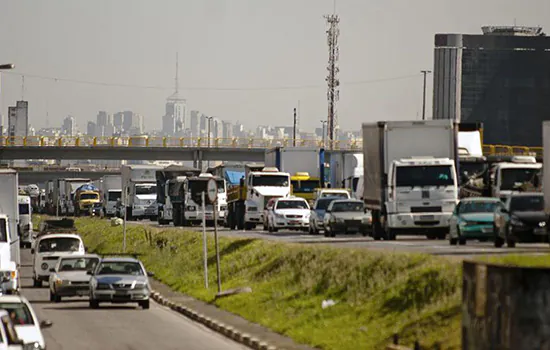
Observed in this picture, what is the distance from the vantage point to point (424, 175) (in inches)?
1753

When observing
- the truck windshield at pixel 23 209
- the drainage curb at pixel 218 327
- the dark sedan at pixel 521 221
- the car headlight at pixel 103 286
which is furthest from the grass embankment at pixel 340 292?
the truck windshield at pixel 23 209

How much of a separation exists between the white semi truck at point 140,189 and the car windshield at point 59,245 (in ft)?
134

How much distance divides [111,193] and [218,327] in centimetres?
8677

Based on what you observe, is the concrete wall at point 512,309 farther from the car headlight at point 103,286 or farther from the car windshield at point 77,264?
the car windshield at point 77,264

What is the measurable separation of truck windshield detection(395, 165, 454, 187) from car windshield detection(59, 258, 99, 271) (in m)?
9.77

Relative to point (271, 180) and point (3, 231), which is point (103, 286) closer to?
point (3, 231)

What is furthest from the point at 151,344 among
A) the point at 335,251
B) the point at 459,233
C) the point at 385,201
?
the point at 385,201

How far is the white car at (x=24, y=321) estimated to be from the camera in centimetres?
2056

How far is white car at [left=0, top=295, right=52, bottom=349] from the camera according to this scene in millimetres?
20562

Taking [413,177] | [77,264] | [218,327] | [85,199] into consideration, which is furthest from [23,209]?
[85,199]

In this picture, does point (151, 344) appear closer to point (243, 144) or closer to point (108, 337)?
point (108, 337)

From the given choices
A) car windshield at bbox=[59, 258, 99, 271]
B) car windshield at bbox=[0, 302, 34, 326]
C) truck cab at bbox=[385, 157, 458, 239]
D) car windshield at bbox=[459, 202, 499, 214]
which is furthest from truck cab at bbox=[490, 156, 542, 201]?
car windshield at bbox=[0, 302, 34, 326]

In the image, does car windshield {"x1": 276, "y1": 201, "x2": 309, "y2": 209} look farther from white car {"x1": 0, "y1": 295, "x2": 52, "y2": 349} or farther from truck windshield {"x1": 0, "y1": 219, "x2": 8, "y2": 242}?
white car {"x1": 0, "y1": 295, "x2": 52, "y2": 349}

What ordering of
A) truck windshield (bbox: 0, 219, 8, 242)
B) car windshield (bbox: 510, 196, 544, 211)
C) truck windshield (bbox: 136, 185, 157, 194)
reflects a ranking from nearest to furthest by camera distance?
car windshield (bbox: 510, 196, 544, 211) < truck windshield (bbox: 0, 219, 8, 242) < truck windshield (bbox: 136, 185, 157, 194)
